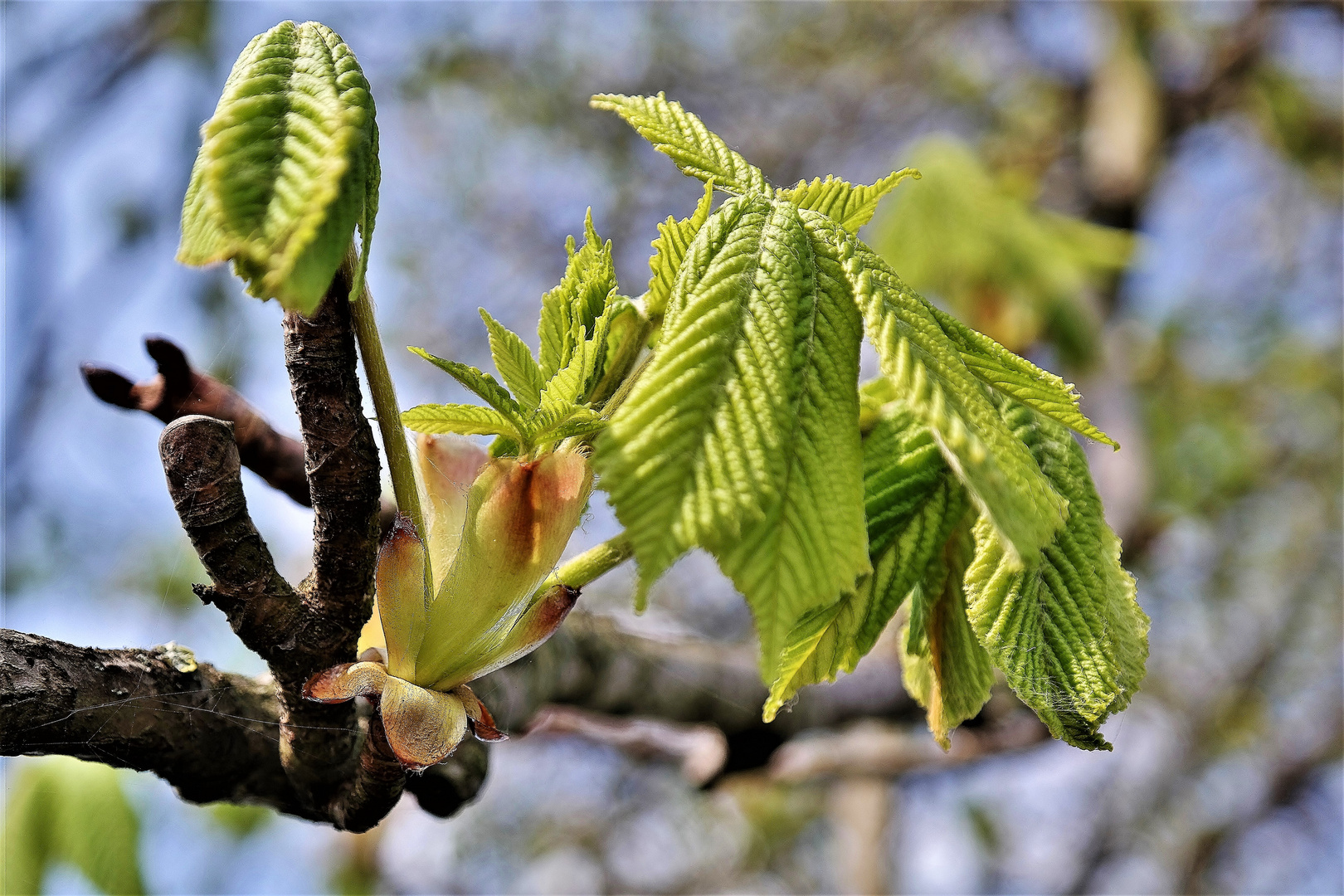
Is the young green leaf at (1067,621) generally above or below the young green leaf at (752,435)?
below

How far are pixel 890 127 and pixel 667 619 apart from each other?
2.85 metres

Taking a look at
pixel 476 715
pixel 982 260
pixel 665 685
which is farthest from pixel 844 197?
pixel 982 260

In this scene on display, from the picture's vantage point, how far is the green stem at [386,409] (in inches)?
24.5

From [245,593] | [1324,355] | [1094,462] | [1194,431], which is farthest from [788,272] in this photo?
[1324,355]

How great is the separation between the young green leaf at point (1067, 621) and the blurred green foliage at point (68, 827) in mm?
1152

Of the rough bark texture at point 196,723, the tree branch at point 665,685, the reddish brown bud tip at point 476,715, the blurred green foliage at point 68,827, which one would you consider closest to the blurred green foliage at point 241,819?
the blurred green foliage at point 68,827

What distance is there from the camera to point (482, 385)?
0.63 meters

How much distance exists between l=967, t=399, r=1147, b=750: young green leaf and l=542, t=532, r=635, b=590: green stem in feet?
0.82

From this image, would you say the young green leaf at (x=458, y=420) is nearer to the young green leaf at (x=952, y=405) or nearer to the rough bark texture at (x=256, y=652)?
the rough bark texture at (x=256, y=652)

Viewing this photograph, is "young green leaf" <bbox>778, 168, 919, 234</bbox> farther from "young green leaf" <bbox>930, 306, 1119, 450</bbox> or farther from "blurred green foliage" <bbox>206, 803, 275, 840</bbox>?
"blurred green foliage" <bbox>206, 803, 275, 840</bbox>

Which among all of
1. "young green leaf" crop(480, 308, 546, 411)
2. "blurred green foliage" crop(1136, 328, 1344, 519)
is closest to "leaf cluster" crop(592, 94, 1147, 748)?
"young green leaf" crop(480, 308, 546, 411)

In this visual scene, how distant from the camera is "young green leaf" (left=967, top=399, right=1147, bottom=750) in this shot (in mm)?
645

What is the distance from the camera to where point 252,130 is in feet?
1.62

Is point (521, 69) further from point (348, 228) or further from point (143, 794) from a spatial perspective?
point (348, 228)
